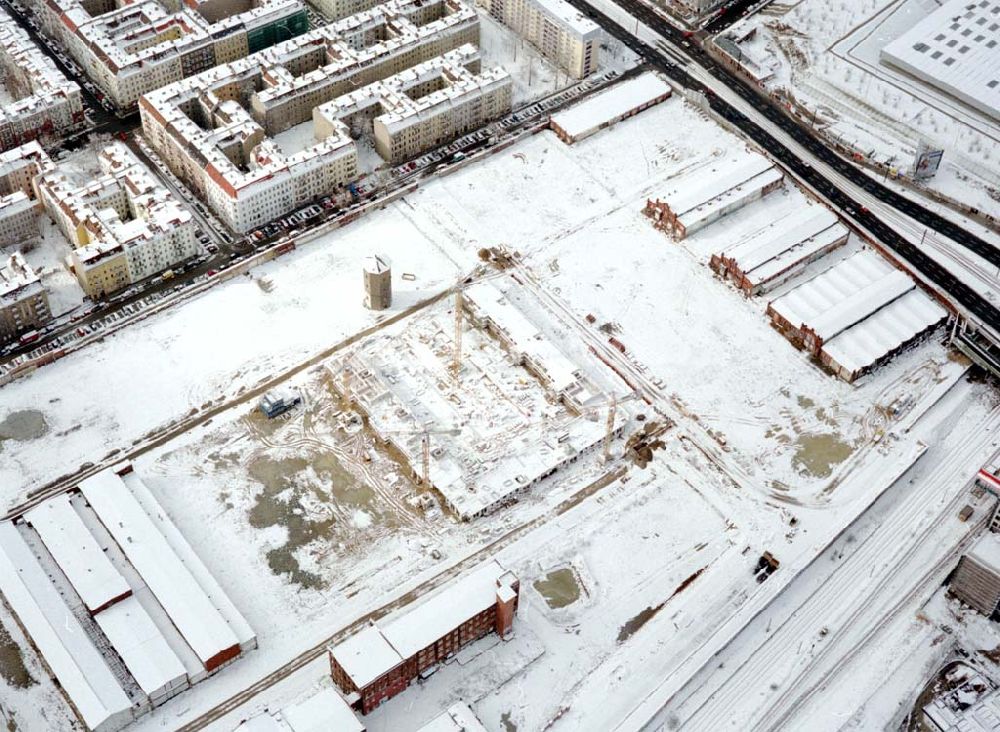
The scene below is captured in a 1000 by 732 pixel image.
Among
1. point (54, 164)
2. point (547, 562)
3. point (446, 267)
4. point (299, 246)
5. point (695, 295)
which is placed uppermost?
point (54, 164)

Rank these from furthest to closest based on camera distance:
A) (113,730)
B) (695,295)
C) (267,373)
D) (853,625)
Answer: (695,295) → (267,373) → (853,625) → (113,730)

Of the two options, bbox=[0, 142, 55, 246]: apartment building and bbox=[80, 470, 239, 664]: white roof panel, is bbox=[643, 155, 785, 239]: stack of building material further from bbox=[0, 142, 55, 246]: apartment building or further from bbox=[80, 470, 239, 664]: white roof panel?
bbox=[0, 142, 55, 246]: apartment building

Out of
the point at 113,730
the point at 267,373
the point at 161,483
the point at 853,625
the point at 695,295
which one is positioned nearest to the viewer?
the point at 113,730

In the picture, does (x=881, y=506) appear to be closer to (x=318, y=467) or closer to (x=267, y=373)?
(x=318, y=467)

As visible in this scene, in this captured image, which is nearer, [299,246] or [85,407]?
[85,407]

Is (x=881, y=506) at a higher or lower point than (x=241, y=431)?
lower

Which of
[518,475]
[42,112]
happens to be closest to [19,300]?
[42,112]

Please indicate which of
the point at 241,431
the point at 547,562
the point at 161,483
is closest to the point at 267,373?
the point at 241,431

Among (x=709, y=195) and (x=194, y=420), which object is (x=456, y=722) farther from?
(x=709, y=195)
